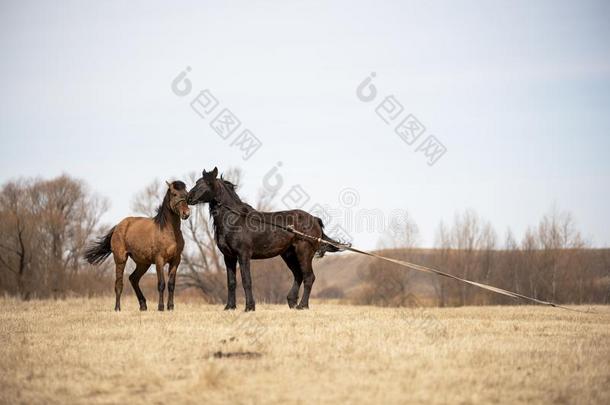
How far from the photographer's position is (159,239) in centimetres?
1485

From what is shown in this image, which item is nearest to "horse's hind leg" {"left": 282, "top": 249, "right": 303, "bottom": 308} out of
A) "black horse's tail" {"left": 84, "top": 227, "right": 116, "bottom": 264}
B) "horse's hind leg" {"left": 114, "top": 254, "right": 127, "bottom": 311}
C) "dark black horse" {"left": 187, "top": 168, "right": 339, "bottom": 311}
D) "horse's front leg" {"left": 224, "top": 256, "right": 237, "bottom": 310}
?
"dark black horse" {"left": 187, "top": 168, "right": 339, "bottom": 311}

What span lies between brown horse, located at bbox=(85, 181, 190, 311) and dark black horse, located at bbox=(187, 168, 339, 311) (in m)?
0.66

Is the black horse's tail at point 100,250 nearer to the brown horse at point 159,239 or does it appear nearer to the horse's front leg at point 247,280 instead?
the brown horse at point 159,239

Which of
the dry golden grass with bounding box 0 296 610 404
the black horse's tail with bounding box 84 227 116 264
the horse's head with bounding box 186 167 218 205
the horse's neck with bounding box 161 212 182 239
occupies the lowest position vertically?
the dry golden grass with bounding box 0 296 610 404

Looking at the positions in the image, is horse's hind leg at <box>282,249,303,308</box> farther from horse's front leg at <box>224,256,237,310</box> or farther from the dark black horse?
horse's front leg at <box>224,256,237,310</box>

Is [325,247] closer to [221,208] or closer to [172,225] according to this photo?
[221,208]

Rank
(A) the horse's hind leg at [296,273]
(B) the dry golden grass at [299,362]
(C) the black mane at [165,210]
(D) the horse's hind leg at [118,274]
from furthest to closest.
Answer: (A) the horse's hind leg at [296,273], (D) the horse's hind leg at [118,274], (C) the black mane at [165,210], (B) the dry golden grass at [299,362]

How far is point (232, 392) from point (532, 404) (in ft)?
10.8

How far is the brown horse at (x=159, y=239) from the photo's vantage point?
1484cm

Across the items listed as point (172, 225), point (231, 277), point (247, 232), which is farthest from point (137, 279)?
point (247, 232)

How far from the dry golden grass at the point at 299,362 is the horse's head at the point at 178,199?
2.94 m

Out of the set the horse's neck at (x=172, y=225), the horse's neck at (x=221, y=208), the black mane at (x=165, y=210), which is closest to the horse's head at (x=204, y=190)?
the horse's neck at (x=221, y=208)

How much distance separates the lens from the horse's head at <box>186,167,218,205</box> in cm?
1447

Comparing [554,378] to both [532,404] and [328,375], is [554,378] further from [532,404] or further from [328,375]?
[328,375]
